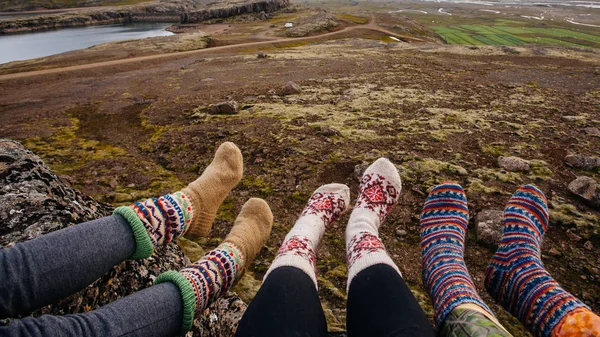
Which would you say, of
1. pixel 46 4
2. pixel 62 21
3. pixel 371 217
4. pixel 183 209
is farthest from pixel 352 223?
pixel 46 4

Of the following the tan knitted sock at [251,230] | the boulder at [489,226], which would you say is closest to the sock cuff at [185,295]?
the tan knitted sock at [251,230]

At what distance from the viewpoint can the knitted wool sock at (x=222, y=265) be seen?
2.07 metres

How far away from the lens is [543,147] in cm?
516

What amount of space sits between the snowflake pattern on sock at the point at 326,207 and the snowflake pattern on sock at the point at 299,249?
23.2 inches

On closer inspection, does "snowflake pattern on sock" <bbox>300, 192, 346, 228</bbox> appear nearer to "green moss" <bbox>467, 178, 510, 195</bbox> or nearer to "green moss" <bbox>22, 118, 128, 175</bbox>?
"green moss" <bbox>467, 178, 510, 195</bbox>

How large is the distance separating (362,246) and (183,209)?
165cm

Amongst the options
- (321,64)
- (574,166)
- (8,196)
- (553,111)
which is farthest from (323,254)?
(321,64)

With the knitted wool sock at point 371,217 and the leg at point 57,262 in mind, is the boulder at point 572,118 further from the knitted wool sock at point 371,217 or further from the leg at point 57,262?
the leg at point 57,262

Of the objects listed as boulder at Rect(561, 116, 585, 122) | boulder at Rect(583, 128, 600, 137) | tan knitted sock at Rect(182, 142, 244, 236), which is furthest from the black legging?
boulder at Rect(561, 116, 585, 122)

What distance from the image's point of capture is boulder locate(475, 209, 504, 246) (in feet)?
11.0

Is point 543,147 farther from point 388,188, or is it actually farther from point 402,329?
point 402,329

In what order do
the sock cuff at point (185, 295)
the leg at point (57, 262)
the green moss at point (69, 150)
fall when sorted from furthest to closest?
the green moss at point (69, 150)
the sock cuff at point (185, 295)
the leg at point (57, 262)

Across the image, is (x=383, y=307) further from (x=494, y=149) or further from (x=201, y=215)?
(x=494, y=149)

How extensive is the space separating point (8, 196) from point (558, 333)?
4053mm
